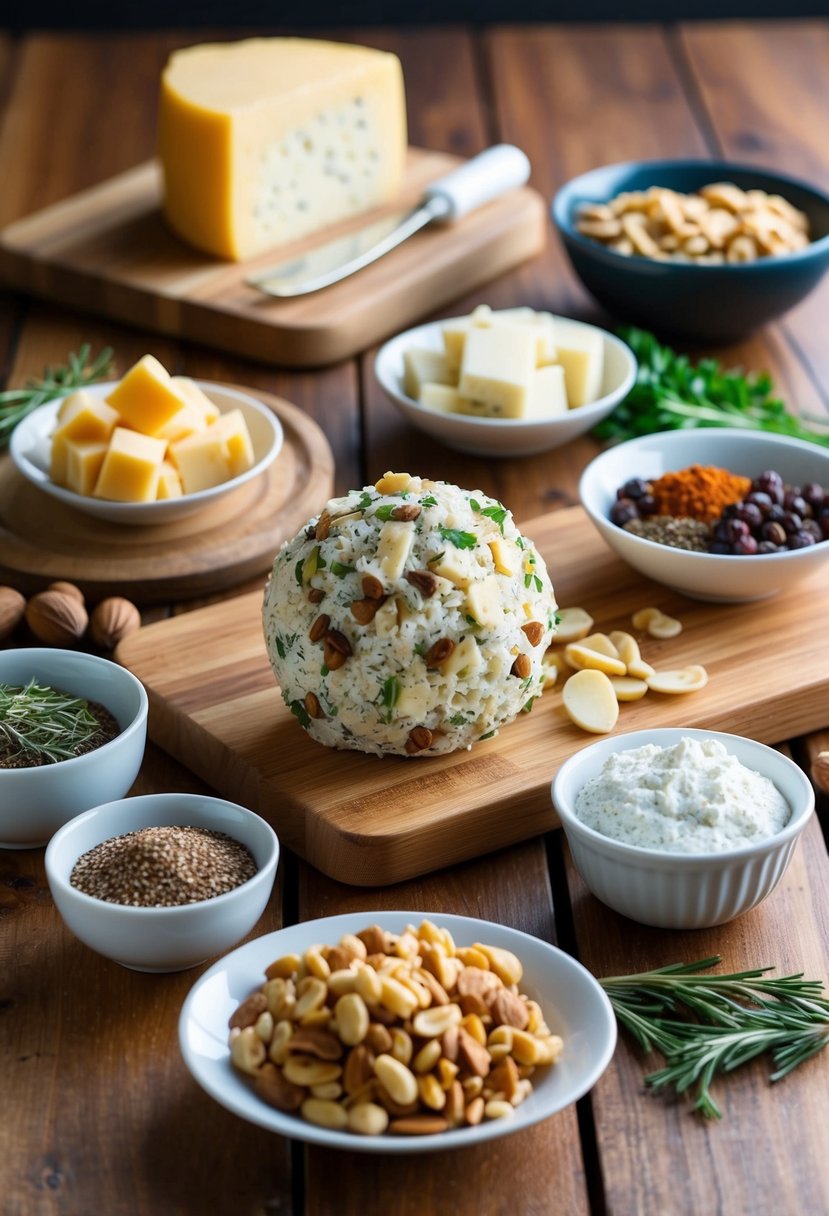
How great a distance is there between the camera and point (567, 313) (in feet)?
10.5

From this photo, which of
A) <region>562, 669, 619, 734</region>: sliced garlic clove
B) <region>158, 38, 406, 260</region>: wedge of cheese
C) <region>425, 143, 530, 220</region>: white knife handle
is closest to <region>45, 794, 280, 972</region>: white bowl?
<region>562, 669, 619, 734</region>: sliced garlic clove

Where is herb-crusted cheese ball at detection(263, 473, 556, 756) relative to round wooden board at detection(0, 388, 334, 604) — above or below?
above

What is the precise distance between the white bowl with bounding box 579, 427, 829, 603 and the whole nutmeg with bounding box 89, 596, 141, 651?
695 millimetres

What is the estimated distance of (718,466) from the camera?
2.41 m

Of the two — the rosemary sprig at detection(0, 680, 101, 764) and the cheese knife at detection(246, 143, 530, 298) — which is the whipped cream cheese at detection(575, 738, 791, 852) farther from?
the cheese knife at detection(246, 143, 530, 298)

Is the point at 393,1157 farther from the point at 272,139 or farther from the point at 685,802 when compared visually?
the point at 272,139

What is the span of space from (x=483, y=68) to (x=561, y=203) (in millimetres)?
1535

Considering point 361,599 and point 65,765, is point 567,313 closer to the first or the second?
point 361,599

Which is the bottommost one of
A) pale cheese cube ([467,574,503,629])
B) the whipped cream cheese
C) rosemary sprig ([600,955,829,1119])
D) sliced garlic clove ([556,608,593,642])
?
sliced garlic clove ([556,608,593,642])

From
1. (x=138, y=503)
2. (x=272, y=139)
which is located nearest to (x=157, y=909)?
(x=138, y=503)

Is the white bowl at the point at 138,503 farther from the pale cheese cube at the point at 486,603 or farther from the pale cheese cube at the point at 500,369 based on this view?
the pale cheese cube at the point at 486,603

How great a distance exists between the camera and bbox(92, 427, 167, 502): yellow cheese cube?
2.26 meters

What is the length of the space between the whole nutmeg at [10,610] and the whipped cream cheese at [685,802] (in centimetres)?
95

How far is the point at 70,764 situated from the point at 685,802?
2.26 feet
